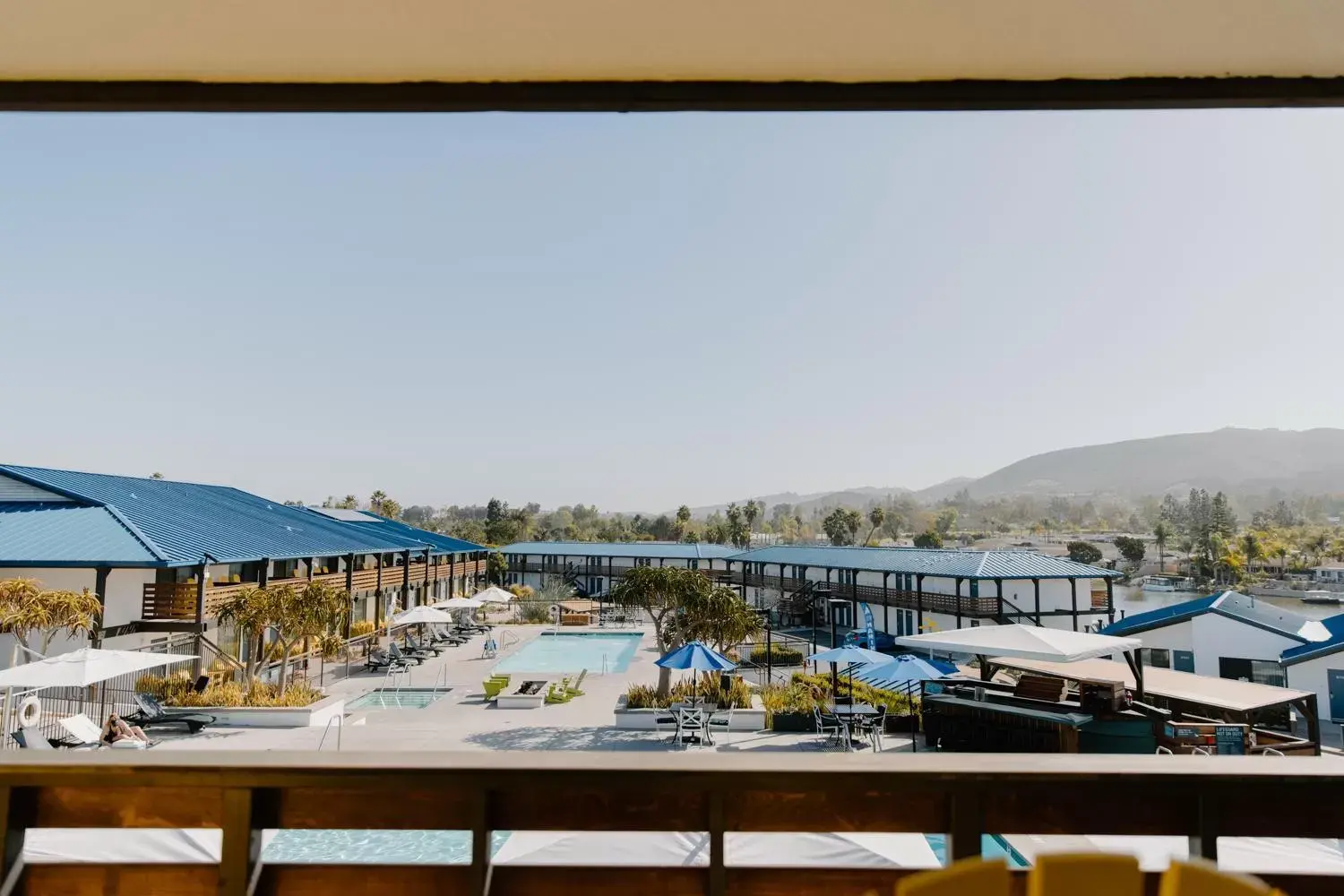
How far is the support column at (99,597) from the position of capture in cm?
1173

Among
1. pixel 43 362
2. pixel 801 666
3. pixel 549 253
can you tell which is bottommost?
pixel 801 666

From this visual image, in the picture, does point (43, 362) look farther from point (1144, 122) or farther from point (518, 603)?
point (1144, 122)

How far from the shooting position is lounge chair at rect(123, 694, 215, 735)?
397 inches

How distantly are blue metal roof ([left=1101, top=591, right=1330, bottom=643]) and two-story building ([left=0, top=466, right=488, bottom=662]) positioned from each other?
58.5 ft

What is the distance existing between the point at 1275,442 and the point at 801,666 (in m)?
150

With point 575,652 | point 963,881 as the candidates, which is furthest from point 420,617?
point 963,881

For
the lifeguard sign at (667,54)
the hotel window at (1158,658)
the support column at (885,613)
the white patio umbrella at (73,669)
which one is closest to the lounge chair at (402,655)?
the white patio umbrella at (73,669)

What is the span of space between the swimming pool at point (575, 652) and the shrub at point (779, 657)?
121 inches

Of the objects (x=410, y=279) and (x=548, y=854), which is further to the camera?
(x=410, y=279)

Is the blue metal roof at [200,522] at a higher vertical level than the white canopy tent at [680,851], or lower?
higher

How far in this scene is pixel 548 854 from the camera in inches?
64.6

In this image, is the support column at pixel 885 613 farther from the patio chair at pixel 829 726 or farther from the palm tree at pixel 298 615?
the palm tree at pixel 298 615

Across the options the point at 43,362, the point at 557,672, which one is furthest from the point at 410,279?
the point at 557,672

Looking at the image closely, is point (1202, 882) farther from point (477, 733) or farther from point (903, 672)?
point (477, 733)
